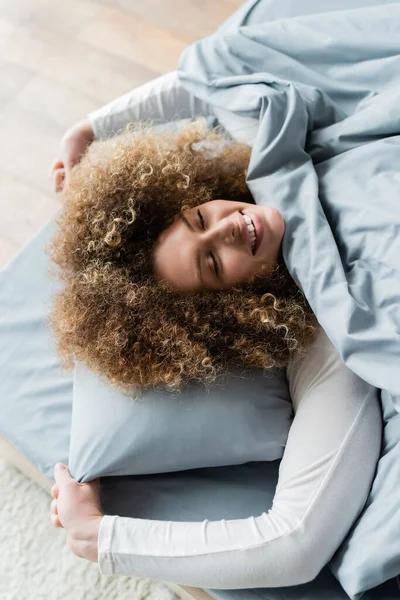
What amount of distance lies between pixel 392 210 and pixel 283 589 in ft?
2.01

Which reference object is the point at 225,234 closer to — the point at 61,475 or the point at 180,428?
the point at 180,428

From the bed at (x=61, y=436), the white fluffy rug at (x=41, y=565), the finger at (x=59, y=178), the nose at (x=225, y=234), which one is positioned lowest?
the white fluffy rug at (x=41, y=565)

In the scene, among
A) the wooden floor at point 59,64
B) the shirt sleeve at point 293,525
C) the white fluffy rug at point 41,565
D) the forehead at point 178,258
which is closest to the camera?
the shirt sleeve at point 293,525

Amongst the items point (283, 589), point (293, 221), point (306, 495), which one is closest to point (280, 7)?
point (293, 221)

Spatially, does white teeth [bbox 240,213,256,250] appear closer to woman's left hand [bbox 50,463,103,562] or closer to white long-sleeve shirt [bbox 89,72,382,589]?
white long-sleeve shirt [bbox 89,72,382,589]

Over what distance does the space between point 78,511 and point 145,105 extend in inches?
32.2

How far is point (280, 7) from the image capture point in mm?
1322

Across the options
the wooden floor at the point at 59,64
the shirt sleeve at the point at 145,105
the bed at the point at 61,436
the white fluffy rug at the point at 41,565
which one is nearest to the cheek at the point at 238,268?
the bed at the point at 61,436

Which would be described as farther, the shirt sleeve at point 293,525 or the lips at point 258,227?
the lips at point 258,227

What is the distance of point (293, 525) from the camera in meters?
0.83

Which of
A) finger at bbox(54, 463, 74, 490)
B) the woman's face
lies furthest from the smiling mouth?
finger at bbox(54, 463, 74, 490)

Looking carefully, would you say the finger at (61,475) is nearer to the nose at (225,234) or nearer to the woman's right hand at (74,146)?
the nose at (225,234)

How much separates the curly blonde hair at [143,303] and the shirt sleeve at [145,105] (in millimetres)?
228

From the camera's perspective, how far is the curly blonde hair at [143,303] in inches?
36.1
